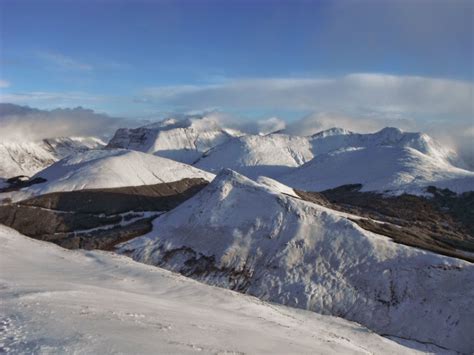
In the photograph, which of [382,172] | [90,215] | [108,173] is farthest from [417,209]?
[90,215]

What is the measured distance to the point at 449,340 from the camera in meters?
35.2

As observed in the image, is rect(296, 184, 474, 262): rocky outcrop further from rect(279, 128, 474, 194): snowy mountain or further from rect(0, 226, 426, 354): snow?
rect(0, 226, 426, 354): snow

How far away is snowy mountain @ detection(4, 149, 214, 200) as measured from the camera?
284 feet

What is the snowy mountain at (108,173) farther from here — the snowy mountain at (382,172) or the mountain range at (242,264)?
the snowy mountain at (382,172)

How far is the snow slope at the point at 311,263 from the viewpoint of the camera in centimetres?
3841

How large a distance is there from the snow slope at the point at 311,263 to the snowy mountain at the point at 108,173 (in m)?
32.2

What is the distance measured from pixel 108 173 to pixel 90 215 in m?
19.2

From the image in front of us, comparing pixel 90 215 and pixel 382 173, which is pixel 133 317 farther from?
pixel 382 173

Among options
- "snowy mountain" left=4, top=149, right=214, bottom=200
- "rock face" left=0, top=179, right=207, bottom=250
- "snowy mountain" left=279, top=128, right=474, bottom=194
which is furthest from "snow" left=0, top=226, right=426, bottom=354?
"snowy mountain" left=279, top=128, right=474, bottom=194

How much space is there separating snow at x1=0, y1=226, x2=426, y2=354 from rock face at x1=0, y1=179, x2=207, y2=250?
49.7 feet

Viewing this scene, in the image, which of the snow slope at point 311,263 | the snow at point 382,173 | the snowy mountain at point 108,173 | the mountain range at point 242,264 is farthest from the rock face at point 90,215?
the snow at point 382,173

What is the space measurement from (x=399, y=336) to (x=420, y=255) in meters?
10.3

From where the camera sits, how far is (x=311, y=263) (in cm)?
4619

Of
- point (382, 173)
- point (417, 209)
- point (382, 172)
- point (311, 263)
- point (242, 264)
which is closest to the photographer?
point (311, 263)
